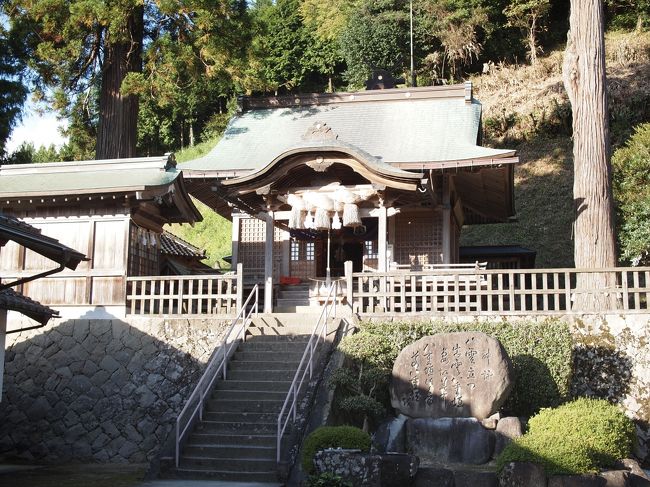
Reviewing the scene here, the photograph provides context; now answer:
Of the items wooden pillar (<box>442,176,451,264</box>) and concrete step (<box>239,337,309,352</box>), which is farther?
wooden pillar (<box>442,176,451,264</box>)

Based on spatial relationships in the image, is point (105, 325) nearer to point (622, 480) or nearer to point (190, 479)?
point (190, 479)

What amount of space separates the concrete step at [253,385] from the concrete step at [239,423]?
28.4 inches

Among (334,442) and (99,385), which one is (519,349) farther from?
(99,385)

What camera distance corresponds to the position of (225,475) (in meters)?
11.1

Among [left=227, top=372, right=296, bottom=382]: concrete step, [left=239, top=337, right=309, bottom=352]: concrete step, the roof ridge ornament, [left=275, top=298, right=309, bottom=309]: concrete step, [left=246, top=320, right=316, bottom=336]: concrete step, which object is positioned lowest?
[left=227, top=372, right=296, bottom=382]: concrete step

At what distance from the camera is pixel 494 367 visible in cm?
1184

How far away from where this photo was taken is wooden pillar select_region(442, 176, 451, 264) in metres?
18.2

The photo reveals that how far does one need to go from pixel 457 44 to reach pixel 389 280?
89.6 ft

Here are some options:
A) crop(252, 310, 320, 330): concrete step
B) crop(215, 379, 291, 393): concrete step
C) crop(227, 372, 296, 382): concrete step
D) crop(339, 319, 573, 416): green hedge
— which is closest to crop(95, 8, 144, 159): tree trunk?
crop(252, 310, 320, 330): concrete step

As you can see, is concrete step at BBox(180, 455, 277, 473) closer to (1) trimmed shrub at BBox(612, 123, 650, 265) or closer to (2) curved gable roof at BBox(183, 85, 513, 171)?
(2) curved gable roof at BBox(183, 85, 513, 171)

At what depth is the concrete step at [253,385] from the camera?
12968 mm

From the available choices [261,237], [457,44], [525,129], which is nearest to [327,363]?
[261,237]

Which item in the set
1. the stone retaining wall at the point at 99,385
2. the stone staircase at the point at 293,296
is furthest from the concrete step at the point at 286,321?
the stone staircase at the point at 293,296

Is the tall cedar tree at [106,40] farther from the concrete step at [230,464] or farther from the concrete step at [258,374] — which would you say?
the concrete step at [230,464]
